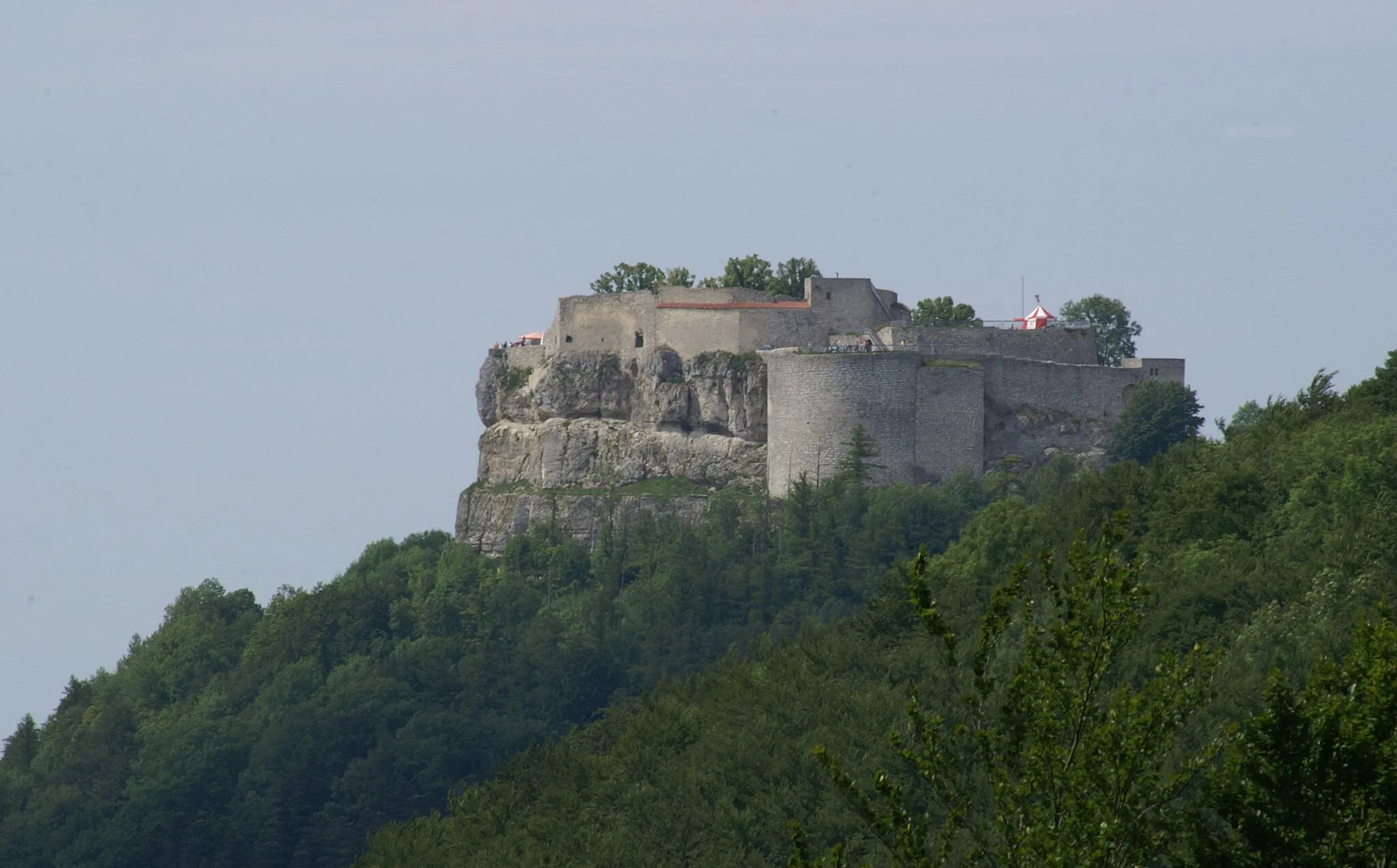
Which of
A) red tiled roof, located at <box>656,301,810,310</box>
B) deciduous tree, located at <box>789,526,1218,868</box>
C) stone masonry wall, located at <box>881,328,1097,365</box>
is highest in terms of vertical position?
red tiled roof, located at <box>656,301,810,310</box>

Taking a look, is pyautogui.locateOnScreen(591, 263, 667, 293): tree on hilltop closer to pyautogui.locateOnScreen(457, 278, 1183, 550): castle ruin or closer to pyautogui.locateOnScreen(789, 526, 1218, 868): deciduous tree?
pyautogui.locateOnScreen(457, 278, 1183, 550): castle ruin

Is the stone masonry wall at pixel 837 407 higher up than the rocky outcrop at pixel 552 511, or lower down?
A: higher up

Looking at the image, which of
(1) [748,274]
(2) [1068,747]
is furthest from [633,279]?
(2) [1068,747]

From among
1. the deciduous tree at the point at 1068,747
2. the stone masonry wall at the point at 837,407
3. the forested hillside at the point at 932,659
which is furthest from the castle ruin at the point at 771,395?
the deciduous tree at the point at 1068,747

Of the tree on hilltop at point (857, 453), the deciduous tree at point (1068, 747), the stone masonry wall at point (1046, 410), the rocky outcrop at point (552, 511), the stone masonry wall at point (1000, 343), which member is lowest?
the deciduous tree at point (1068, 747)

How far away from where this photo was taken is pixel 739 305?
7350 centimetres

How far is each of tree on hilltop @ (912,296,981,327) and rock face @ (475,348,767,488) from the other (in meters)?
7.03

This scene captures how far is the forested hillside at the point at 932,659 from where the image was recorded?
4294cm

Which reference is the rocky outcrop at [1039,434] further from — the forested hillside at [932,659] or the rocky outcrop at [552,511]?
the forested hillside at [932,659]

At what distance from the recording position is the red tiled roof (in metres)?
73.0

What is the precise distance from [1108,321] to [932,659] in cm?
3373

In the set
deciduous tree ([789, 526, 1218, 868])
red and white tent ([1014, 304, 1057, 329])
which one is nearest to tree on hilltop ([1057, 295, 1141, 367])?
red and white tent ([1014, 304, 1057, 329])

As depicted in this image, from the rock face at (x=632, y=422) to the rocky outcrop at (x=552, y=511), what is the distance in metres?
0.50

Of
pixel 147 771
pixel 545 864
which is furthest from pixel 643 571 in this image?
pixel 545 864
